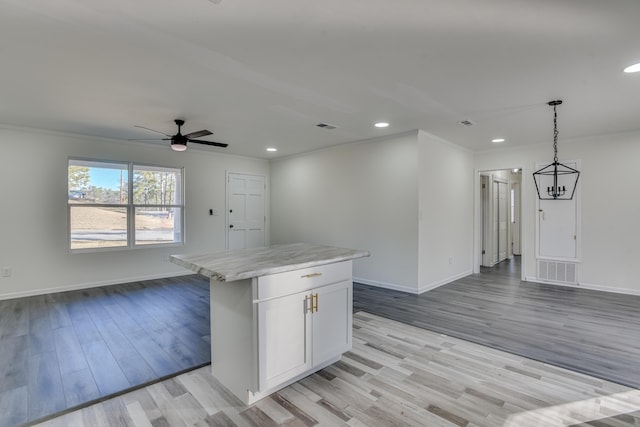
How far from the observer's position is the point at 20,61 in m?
2.55

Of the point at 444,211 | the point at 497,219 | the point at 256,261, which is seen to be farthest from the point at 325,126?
the point at 497,219

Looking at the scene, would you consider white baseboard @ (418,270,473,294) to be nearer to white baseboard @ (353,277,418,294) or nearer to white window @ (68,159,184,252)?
white baseboard @ (353,277,418,294)

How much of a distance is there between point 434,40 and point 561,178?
458 centimetres

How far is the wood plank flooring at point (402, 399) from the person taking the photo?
6.45ft

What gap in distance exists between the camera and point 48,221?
489cm

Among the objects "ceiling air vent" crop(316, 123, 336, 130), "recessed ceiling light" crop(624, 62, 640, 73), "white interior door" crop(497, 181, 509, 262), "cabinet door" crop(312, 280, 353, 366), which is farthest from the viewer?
"white interior door" crop(497, 181, 509, 262)

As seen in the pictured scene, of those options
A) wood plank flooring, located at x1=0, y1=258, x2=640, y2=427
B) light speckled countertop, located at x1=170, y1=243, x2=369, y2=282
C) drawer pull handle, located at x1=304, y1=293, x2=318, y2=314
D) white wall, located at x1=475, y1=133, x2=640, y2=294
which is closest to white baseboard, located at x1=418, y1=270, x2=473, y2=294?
wood plank flooring, located at x1=0, y1=258, x2=640, y2=427

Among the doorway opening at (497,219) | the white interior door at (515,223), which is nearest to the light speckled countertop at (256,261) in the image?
the doorway opening at (497,219)

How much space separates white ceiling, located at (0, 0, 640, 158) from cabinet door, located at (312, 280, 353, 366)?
6.01ft

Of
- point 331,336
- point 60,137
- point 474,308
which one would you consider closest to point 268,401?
point 331,336

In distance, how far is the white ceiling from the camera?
6.34ft

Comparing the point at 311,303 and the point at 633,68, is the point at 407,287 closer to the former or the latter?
the point at 311,303

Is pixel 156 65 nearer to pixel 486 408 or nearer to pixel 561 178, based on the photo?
pixel 486 408

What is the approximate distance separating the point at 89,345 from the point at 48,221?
2916 mm
